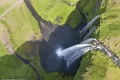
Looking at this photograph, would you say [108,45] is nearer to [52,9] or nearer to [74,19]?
[74,19]

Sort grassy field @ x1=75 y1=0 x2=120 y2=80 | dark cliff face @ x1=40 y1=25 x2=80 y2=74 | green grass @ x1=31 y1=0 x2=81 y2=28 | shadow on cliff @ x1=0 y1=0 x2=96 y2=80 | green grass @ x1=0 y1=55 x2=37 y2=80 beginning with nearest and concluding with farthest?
Answer: grassy field @ x1=75 y1=0 x2=120 y2=80 → green grass @ x1=0 y1=55 x2=37 y2=80 → dark cliff face @ x1=40 y1=25 x2=80 y2=74 → shadow on cliff @ x1=0 y1=0 x2=96 y2=80 → green grass @ x1=31 y1=0 x2=81 y2=28

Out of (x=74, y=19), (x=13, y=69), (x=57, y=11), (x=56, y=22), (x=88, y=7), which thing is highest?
(x=57, y=11)

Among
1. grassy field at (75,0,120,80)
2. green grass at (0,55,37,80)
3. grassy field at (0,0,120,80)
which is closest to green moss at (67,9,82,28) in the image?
grassy field at (0,0,120,80)

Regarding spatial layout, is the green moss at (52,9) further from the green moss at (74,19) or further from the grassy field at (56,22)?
the green moss at (74,19)

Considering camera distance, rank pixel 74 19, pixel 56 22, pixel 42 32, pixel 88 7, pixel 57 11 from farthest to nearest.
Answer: pixel 57 11
pixel 74 19
pixel 56 22
pixel 88 7
pixel 42 32

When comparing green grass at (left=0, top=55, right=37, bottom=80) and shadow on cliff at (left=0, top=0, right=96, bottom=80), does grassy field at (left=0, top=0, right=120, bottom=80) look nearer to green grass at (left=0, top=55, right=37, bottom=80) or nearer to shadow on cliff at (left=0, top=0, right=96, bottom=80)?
green grass at (left=0, top=55, right=37, bottom=80)

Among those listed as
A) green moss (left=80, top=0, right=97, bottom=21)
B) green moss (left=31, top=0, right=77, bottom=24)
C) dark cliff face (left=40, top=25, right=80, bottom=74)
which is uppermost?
green moss (left=31, top=0, right=77, bottom=24)

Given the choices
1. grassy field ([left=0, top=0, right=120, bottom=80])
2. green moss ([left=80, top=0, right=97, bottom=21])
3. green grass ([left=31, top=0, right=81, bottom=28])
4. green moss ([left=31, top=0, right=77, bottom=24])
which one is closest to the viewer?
grassy field ([left=0, top=0, right=120, bottom=80])

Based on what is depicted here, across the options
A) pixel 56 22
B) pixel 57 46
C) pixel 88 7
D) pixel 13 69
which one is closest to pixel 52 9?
pixel 56 22

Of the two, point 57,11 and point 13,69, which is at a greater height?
point 57,11

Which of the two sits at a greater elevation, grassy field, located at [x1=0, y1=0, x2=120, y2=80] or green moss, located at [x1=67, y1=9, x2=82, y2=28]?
grassy field, located at [x1=0, y1=0, x2=120, y2=80]

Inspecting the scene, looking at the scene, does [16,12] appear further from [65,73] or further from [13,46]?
[65,73]

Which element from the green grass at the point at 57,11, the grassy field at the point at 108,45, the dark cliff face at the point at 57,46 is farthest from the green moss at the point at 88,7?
the grassy field at the point at 108,45
